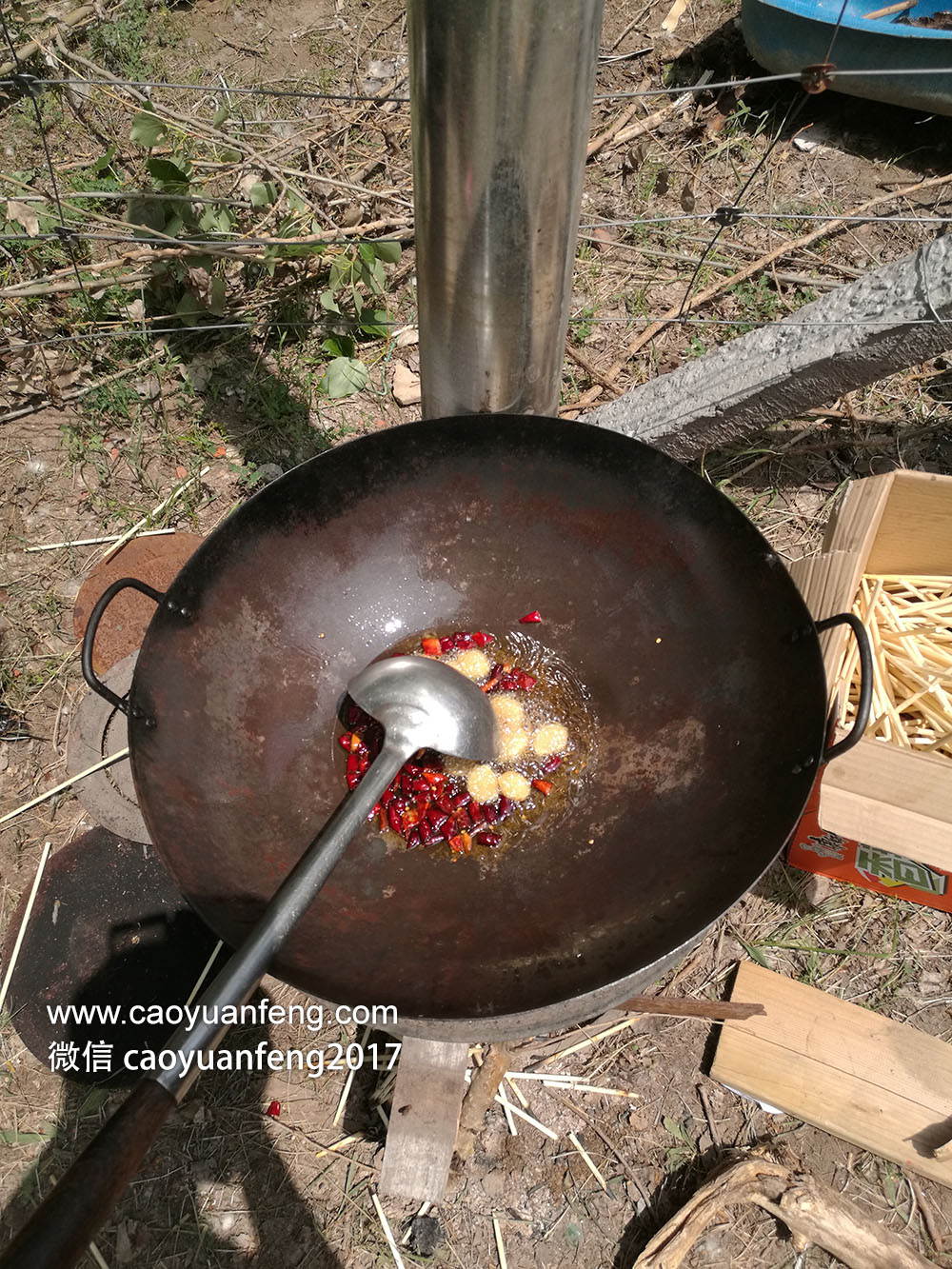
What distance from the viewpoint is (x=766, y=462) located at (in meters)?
3.06

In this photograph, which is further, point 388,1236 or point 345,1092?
point 345,1092

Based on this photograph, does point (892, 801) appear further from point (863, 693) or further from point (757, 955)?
point (757, 955)

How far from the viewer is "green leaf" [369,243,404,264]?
10.1 ft

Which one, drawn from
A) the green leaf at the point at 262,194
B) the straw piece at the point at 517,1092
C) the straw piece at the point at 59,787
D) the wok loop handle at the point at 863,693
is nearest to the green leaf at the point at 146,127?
the green leaf at the point at 262,194

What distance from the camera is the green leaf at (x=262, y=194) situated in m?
3.21

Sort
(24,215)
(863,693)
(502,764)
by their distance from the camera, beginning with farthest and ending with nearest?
(24,215) → (502,764) → (863,693)

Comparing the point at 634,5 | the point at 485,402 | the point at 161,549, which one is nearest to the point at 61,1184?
the point at 485,402

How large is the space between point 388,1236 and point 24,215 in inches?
140

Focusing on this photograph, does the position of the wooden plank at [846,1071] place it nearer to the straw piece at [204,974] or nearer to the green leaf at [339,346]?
the straw piece at [204,974]

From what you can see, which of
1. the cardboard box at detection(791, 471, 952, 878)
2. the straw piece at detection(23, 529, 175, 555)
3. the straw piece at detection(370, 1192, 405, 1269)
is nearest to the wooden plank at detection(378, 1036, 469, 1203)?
the straw piece at detection(370, 1192, 405, 1269)

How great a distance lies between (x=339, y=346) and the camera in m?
3.29

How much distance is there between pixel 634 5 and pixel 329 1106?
5.20m

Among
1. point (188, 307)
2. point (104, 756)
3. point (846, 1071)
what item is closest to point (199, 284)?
point (188, 307)

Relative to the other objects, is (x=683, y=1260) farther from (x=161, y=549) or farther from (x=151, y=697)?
(x=161, y=549)
